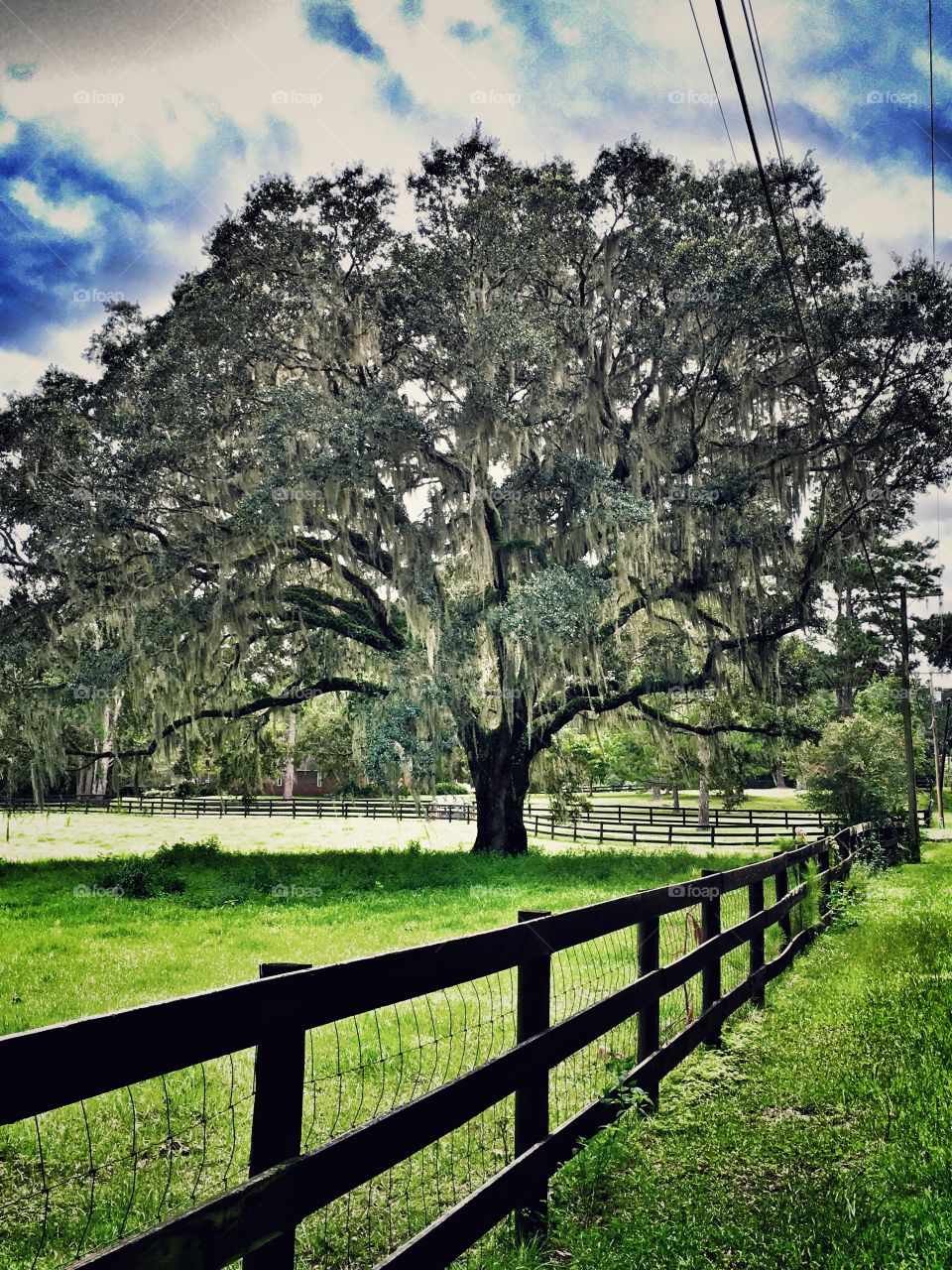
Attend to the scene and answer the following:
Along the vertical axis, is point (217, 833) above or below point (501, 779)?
below

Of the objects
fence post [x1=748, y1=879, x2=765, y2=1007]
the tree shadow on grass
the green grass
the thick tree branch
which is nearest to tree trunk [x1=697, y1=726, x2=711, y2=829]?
the green grass

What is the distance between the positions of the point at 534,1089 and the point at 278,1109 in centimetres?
152

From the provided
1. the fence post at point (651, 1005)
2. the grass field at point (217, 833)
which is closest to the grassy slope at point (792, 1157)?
the fence post at point (651, 1005)

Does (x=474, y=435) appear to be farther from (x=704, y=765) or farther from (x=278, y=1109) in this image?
(x=704, y=765)

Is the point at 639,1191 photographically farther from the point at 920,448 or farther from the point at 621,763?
the point at 621,763

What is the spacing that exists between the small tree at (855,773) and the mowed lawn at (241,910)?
9115 millimetres

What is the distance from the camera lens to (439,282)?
17.4 metres

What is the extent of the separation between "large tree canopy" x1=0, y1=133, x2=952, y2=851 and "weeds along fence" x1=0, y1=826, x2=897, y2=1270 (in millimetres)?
11023

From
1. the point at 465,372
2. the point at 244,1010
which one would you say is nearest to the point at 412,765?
the point at 465,372

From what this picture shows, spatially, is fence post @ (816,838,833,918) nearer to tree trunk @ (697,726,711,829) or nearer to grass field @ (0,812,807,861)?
tree trunk @ (697,726,711,829)

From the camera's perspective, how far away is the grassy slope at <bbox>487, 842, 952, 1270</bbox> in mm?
2990

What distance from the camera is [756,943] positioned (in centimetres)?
644

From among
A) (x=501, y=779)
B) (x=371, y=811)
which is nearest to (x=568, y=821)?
(x=501, y=779)

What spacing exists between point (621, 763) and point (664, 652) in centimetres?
3587
